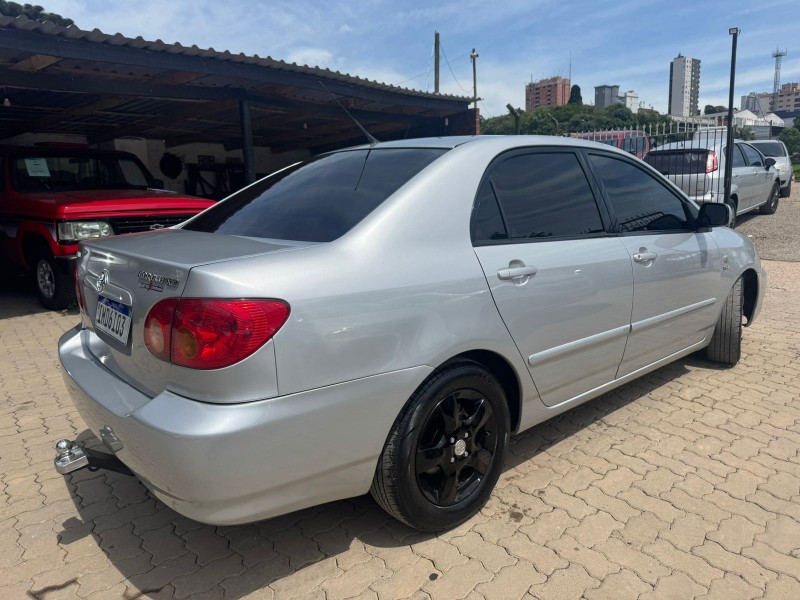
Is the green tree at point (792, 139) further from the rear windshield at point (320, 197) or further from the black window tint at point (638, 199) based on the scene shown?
the rear windshield at point (320, 197)

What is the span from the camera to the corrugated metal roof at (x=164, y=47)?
5309 millimetres

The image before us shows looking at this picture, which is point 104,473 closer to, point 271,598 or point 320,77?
point 271,598

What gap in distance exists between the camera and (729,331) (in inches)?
164

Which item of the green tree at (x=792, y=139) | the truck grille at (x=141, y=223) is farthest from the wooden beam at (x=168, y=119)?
the green tree at (x=792, y=139)

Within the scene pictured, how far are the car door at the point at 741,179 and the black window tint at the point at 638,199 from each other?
7.68 metres

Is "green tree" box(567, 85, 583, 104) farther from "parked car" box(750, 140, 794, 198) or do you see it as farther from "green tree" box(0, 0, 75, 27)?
"parked car" box(750, 140, 794, 198)

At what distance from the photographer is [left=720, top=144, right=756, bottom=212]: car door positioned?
10203 mm

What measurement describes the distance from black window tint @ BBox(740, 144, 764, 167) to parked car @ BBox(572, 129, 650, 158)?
5.56 feet

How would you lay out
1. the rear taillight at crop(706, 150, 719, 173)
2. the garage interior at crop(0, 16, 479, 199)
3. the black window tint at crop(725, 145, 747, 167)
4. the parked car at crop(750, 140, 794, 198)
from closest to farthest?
the garage interior at crop(0, 16, 479, 199)
the rear taillight at crop(706, 150, 719, 173)
the black window tint at crop(725, 145, 747, 167)
the parked car at crop(750, 140, 794, 198)

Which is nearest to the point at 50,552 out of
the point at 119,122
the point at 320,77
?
the point at 320,77

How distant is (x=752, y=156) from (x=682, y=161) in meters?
2.67

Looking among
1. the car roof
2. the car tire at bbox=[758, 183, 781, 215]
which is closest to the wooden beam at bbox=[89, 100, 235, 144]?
the car roof

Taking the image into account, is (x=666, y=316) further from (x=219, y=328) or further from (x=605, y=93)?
(x=605, y=93)

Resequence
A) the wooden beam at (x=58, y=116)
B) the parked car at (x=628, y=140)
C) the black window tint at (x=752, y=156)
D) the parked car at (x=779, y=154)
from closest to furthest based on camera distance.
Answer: the wooden beam at (x=58, y=116) < the black window tint at (x=752, y=156) < the parked car at (x=628, y=140) < the parked car at (x=779, y=154)
